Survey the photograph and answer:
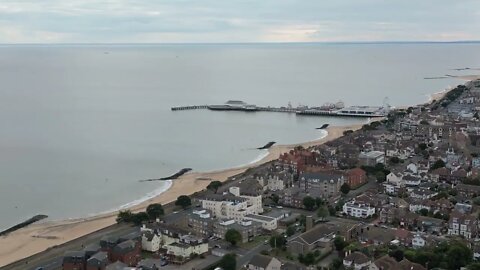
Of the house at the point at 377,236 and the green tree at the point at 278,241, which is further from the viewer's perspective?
the house at the point at 377,236

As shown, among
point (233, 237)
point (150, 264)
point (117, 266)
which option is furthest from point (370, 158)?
point (117, 266)

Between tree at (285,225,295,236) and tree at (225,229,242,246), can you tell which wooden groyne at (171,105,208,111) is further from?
tree at (225,229,242,246)

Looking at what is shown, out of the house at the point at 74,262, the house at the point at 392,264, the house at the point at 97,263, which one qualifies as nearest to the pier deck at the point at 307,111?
the house at the point at 392,264

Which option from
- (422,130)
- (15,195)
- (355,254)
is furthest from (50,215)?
(422,130)

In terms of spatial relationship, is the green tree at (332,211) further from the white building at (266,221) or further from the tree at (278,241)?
the tree at (278,241)

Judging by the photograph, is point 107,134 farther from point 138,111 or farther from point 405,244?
point 405,244

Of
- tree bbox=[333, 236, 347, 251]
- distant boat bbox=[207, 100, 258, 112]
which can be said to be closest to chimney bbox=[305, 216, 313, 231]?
tree bbox=[333, 236, 347, 251]
